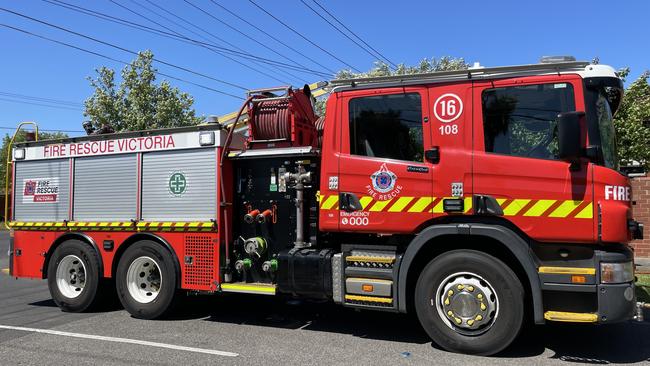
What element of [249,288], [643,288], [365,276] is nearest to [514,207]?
[365,276]

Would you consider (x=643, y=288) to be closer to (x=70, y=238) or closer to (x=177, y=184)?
(x=177, y=184)

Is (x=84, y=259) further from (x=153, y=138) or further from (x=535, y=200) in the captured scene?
(x=535, y=200)

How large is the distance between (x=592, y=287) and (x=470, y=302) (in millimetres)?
1161

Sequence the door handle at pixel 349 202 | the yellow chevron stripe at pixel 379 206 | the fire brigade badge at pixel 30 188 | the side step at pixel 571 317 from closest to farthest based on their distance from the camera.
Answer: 1. the side step at pixel 571 317
2. the yellow chevron stripe at pixel 379 206
3. the door handle at pixel 349 202
4. the fire brigade badge at pixel 30 188

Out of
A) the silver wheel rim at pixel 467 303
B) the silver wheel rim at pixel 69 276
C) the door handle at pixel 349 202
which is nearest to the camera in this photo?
the silver wheel rim at pixel 467 303

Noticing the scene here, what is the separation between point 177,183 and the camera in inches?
289

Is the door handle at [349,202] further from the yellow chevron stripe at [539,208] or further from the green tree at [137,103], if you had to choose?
the green tree at [137,103]

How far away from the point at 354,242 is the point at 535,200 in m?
2.11

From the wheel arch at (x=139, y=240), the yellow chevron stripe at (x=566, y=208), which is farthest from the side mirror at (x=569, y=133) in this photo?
the wheel arch at (x=139, y=240)

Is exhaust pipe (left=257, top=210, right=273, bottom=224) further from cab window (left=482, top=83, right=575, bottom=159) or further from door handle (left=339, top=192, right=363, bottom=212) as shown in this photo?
cab window (left=482, top=83, right=575, bottom=159)

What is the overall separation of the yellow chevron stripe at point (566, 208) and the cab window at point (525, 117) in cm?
48

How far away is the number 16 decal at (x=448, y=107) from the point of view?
5.73 m

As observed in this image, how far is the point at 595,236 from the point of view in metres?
5.05

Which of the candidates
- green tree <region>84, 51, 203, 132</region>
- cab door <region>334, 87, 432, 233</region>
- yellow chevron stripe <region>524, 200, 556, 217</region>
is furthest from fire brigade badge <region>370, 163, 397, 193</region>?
green tree <region>84, 51, 203, 132</region>
